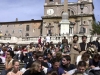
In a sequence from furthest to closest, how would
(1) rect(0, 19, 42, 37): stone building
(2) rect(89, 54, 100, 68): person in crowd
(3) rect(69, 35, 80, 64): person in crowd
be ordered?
1. (1) rect(0, 19, 42, 37): stone building
2. (3) rect(69, 35, 80, 64): person in crowd
3. (2) rect(89, 54, 100, 68): person in crowd

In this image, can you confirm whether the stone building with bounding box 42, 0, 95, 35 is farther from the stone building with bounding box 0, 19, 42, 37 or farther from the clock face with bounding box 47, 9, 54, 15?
the stone building with bounding box 0, 19, 42, 37

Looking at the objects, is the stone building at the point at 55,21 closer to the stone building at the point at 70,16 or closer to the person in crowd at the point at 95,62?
the stone building at the point at 70,16

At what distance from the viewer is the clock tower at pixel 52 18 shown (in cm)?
7800

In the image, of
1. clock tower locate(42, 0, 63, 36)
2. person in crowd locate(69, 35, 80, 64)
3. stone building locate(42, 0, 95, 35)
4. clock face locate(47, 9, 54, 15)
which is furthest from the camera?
clock face locate(47, 9, 54, 15)

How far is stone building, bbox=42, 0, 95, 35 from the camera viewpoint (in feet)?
247

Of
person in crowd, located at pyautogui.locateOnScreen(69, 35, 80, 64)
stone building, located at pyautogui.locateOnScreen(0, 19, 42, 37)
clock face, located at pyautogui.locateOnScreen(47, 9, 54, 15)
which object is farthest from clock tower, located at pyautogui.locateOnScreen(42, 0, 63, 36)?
person in crowd, located at pyautogui.locateOnScreen(69, 35, 80, 64)

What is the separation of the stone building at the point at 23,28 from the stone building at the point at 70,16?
217 inches

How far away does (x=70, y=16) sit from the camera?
7669 cm

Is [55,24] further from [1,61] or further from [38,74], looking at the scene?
[38,74]

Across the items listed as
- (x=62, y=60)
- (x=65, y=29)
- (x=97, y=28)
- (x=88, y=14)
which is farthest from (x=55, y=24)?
(x=62, y=60)

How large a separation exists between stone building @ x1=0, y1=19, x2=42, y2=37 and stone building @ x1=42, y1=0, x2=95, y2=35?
5511mm

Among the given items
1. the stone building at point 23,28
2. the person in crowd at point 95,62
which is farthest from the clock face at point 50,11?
the person in crowd at point 95,62

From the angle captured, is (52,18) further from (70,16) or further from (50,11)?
(70,16)

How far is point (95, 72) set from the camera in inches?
352
